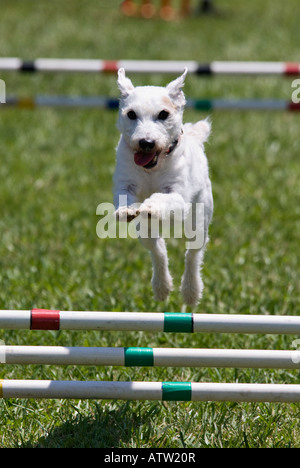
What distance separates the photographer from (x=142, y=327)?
135 inches

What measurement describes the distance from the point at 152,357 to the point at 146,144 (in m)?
1.04

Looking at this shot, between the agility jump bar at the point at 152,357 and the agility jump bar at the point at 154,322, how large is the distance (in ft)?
0.32

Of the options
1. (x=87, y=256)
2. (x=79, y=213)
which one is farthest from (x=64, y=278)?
(x=79, y=213)

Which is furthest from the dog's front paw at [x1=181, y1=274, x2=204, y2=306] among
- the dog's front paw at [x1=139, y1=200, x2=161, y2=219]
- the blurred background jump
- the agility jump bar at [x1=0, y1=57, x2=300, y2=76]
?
the blurred background jump

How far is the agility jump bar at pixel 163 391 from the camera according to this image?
343 centimetres

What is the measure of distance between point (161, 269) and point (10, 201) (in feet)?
12.4

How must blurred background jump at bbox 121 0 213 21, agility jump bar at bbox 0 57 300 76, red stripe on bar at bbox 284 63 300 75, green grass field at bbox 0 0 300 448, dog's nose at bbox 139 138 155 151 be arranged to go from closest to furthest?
dog's nose at bbox 139 138 155 151
green grass field at bbox 0 0 300 448
agility jump bar at bbox 0 57 300 76
red stripe on bar at bbox 284 63 300 75
blurred background jump at bbox 121 0 213 21

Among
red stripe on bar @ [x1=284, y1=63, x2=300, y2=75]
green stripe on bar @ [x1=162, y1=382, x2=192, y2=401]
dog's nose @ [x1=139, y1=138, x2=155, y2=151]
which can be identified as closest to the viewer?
dog's nose @ [x1=139, y1=138, x2=155, y2=151]

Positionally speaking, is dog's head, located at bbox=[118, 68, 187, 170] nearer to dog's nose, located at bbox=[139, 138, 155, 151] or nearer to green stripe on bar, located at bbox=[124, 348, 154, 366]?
dog's nose, located at bbox=[139, 138, 155, 151]

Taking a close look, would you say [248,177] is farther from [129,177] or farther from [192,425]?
[129,177]

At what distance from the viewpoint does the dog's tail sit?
3529 mm

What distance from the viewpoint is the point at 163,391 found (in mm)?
3434

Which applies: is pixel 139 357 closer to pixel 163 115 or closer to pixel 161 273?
pixel 161 273

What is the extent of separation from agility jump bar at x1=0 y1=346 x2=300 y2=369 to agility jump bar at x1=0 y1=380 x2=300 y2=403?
3.6 inches
